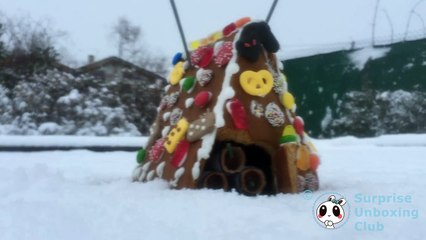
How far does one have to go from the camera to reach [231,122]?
2941 millimetres

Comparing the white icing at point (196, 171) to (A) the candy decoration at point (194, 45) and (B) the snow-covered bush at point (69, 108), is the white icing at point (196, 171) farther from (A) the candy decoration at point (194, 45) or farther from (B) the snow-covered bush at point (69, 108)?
(B) the snow-covered bush at point (69, 108)

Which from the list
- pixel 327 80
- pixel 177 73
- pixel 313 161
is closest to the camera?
pixel 313 161

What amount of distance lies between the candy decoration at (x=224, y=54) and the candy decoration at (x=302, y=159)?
2.08 feet

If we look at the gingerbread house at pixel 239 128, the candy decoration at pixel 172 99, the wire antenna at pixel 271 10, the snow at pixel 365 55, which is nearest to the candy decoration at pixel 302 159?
the gingerbread house at pixel 239 128

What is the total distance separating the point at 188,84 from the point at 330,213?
1.46 meters

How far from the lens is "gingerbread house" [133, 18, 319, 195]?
294cm

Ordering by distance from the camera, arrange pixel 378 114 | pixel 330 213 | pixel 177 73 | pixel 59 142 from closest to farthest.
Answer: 1. pixel 330 213
2. pixel 177 73
3. pixel 59 142
4. pixel 378 114

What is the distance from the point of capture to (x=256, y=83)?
3068mm

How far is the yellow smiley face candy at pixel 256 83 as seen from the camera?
3049mm

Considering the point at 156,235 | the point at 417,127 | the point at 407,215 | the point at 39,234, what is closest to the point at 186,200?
the point at 156,235

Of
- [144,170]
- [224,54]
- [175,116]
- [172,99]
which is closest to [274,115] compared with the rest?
[224,54]

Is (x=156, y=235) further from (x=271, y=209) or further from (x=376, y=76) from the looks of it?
(x=376, y=76)

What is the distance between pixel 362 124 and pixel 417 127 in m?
1.05

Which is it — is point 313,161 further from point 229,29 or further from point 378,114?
point 378,114
